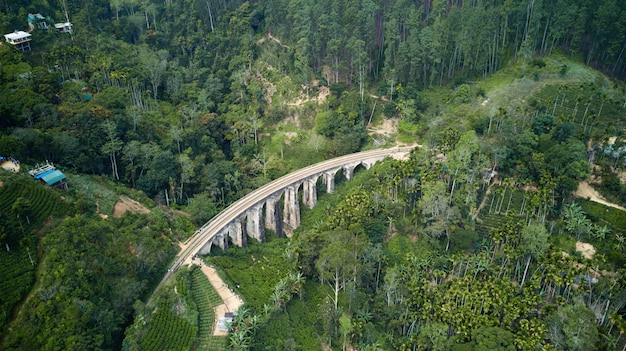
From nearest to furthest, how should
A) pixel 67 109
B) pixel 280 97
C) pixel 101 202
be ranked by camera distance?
pixel 101 202, pixel 67 109, pixel 280 97

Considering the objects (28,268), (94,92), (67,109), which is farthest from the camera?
(94,92)

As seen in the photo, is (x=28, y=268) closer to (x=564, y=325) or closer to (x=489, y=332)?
(x=489, y=332)

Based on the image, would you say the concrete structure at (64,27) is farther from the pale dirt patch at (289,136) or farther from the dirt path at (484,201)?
the dirt path at (484,201)

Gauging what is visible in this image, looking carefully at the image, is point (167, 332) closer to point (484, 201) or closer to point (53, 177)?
point (53, 177)

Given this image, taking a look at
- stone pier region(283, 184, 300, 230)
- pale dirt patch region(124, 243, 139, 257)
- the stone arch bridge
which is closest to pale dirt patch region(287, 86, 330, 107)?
the stone arch bridge

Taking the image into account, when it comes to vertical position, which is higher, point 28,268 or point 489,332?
point 28,268

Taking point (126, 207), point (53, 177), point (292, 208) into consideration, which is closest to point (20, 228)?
point (53, 177)

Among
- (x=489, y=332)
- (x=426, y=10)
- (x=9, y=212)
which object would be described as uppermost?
(x=426, y=10)

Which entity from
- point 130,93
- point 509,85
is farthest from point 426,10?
point 130,93
